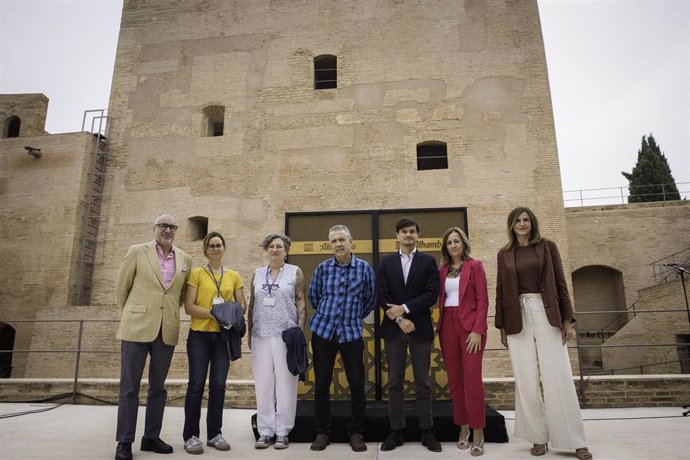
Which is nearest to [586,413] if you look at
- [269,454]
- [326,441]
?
[326,441]

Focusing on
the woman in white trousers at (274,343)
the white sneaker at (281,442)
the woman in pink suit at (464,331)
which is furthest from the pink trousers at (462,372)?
the white sneaker at (281,442)

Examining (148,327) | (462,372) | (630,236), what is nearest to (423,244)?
→ (462,372)

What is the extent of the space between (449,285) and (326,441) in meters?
1.61

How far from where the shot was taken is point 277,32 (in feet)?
37.2

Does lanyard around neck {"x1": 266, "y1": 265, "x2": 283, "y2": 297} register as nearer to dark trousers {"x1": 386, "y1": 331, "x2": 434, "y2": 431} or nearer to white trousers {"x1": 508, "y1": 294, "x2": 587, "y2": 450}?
dark trousers {"x1": 386, "y1": 331, "x2": 434, "y2": 431}

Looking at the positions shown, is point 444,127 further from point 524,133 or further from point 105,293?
point 105,293

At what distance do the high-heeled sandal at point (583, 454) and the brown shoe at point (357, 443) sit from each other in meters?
1.56

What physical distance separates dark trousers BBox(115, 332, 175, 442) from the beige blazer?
0.33 ft

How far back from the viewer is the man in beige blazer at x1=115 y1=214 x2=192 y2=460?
138 inches

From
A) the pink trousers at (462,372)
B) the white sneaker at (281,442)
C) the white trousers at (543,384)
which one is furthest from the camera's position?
the white sneaker at (281,442)

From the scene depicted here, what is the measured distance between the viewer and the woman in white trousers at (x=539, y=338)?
3.46 meters

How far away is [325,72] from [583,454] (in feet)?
33.1

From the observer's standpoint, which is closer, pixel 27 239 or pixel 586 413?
pixel 586 413

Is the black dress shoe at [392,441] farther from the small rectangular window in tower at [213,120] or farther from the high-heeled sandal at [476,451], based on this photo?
the small rectangular window in tower at [213,120]
